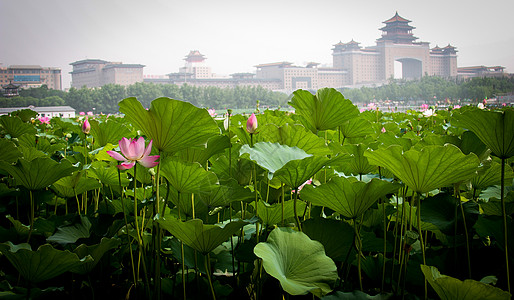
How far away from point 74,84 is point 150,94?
15916 millimetres

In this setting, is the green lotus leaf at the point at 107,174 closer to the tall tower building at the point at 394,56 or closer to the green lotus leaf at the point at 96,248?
the green lotus leaf at the point at 96,248

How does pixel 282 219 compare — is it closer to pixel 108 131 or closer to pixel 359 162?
pixel 359 162

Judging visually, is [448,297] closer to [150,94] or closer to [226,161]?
[226,161]

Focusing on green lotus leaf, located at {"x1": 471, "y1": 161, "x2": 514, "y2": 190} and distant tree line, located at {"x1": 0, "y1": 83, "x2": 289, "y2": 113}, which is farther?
distant tree line, located at {"x1": 0, "y1": 83, "x2": 289, "y2": 113}

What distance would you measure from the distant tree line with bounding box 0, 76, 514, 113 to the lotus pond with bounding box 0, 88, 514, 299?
1721cm

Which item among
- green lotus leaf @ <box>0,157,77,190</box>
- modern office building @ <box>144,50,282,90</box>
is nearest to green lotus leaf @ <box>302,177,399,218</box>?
green lotus leaf @ <box>0,157,77,190</box>

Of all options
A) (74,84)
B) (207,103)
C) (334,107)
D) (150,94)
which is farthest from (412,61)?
(334,107)

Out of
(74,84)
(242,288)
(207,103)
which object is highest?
(74,84)

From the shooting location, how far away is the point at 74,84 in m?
34.2

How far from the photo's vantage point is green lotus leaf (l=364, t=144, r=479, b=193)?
27 cm

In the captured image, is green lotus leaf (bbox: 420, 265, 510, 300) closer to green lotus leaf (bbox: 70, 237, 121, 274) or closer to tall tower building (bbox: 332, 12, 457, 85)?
green lotus leaf (bbox: 70, 237, 121, 274)

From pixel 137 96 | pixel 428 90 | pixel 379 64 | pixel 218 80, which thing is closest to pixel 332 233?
pixel 137 96

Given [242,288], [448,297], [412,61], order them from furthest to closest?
[412,61] → [242,288] → [448,297]

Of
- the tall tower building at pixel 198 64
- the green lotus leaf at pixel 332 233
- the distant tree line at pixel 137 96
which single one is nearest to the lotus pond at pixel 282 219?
the green lotus leaf at pixel 332 233
